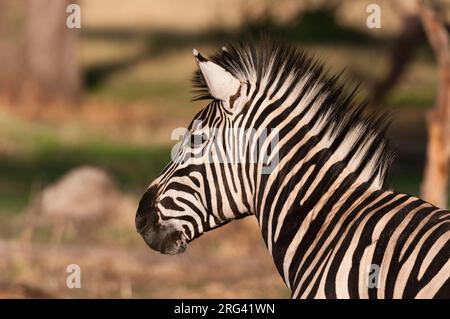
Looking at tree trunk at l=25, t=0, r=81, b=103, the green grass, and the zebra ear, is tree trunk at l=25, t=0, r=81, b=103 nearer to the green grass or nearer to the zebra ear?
the green grass

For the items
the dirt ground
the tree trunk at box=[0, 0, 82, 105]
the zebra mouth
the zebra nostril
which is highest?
the tree trunk at box=[0, 0, 82, 105]

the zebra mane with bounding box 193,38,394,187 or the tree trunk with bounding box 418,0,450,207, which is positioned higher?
the tree trunk with bounding box 418,0,450,207

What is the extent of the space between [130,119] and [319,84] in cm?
1952

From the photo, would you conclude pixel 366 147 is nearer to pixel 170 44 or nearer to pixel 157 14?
pixel 170 44

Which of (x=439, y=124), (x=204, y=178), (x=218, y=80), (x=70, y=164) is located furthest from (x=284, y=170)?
(x=70, y=164)

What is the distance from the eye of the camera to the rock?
16.1m

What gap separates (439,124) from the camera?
13.7 metres

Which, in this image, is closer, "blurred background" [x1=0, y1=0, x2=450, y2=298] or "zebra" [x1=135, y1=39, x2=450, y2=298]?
"zebra" [x1=135, y1=39, x2=450, y2=298]

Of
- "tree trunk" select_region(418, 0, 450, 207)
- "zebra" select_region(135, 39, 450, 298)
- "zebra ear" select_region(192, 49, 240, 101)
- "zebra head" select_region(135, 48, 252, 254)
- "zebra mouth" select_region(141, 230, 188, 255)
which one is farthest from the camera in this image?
"tree trunk" select_region(418, 0, 450, 207)

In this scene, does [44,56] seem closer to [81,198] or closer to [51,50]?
[51,50]

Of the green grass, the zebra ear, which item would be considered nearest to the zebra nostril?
the zebra ear
